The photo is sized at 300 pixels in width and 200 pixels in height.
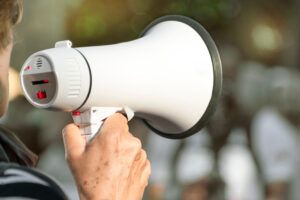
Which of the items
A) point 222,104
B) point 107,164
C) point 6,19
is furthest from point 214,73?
point 222,104

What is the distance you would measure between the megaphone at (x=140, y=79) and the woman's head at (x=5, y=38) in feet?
0.52

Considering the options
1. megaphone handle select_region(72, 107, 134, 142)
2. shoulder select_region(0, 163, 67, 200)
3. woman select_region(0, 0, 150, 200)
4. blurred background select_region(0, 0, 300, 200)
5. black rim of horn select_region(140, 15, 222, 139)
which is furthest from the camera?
blurred background select_region(0, 0, 300, 200)

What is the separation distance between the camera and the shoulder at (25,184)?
1.38 meters

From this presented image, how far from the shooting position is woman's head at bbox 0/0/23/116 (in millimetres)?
1490

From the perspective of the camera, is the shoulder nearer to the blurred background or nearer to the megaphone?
the megaphone

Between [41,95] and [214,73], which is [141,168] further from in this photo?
[214,73]

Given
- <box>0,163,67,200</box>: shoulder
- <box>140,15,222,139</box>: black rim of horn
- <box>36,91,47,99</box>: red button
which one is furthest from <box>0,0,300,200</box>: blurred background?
<box>0,163,67,200</box>: shoulder

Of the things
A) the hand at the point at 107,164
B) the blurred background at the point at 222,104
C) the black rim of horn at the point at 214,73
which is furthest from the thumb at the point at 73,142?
the blurred background at the point at 222,104

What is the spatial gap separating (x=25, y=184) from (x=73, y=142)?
0.21m

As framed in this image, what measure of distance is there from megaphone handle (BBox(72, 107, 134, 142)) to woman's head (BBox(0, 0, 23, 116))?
0.60 ft

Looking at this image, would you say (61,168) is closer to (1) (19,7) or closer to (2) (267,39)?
(2) (267,39)

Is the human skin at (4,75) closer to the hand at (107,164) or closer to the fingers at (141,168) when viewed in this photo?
the hand at (107,164)

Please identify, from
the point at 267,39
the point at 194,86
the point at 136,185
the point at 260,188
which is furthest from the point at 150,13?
the point at 136,185

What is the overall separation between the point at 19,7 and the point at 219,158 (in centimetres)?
491
